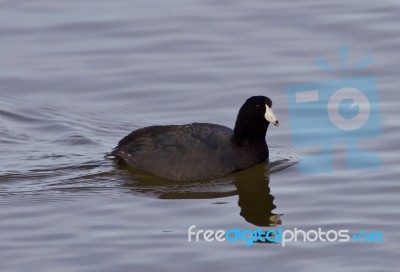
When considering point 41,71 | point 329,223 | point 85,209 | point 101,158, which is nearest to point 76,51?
point 41,71

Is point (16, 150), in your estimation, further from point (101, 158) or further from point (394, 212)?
point (394, 212)

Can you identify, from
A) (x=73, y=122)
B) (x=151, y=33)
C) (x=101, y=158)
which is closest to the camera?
(x=101, y=158)

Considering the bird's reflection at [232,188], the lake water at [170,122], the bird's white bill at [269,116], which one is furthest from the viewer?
the bird's white bill at [269,116]

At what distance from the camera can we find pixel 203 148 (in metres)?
11.1

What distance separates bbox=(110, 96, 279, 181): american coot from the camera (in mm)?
11062

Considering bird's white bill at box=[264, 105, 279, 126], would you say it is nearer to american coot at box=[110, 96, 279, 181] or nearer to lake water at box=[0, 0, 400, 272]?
american coot at box=[110, 96, 279, 181]

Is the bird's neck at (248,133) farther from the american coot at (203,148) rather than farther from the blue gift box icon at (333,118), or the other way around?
the blue gift box icon at (333,118)

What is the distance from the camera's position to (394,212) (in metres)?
9.70

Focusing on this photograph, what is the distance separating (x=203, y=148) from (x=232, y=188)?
1.77 feet

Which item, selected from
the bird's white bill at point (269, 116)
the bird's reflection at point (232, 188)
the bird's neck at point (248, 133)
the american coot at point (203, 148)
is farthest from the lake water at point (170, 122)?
the bird's white bill at point (269, 116)

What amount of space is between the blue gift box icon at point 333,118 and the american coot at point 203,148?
546mm

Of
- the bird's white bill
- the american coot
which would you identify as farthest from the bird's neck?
the bird's white bill

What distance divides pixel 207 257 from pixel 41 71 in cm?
566

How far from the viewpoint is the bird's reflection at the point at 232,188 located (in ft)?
33.9
